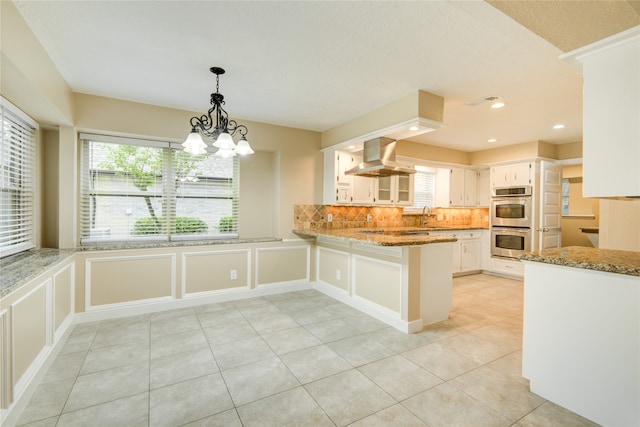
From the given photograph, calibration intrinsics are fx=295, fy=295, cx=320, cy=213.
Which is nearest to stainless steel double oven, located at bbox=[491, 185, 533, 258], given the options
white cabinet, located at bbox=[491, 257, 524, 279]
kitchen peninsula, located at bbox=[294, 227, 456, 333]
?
white cabinet, located at bbox=[491, 257, 524, 279]

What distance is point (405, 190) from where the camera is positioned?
5316 millimetres

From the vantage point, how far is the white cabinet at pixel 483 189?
6.18 meters

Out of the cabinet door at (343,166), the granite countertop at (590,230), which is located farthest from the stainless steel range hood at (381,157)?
the granite countertop at (590,230)

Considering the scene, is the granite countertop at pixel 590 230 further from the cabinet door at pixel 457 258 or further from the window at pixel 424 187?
the window at pixel 424 187

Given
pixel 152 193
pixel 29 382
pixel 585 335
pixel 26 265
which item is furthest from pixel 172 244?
pixel 585 335

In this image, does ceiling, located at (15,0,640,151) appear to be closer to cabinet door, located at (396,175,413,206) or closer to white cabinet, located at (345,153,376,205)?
white cabinet, located at (345,153,376,205)

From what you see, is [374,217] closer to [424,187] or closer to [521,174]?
[424,187]

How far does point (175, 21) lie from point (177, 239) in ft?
9.06

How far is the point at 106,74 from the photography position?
277cm

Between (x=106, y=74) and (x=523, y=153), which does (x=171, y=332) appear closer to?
(x=106, y=74)

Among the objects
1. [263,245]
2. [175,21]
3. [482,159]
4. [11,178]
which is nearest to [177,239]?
[263,245]

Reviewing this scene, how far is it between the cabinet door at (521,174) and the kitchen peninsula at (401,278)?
3.15m

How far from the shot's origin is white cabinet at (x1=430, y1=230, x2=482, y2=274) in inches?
218

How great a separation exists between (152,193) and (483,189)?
20.3ft
